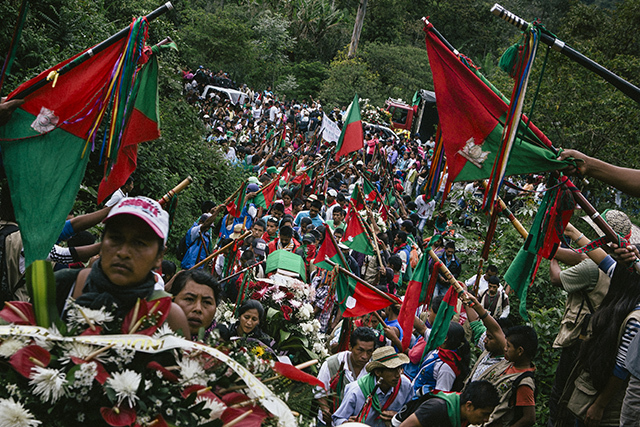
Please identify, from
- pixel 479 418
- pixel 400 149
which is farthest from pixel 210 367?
pixel 400 149

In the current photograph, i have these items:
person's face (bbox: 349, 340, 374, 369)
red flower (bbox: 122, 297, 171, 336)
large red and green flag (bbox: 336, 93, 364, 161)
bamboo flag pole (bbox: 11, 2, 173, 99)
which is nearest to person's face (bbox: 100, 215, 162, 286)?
red flower (bbox: 122, 297, 171, 336)

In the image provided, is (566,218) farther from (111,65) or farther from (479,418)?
(111,65)

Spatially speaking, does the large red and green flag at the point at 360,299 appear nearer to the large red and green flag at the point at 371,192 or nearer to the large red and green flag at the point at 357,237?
the large red and green flag at the point at 357,237

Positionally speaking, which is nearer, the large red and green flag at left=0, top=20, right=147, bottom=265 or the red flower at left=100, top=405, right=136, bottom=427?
the red flower at left=100, top=405, right=136, bottom=427

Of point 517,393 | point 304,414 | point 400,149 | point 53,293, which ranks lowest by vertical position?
point 400,149

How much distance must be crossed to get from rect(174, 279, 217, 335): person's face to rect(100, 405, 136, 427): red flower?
1.74m

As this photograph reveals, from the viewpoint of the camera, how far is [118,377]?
6.52 ft

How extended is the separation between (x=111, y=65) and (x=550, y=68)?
17.3 m

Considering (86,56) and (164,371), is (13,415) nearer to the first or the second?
(164,371)

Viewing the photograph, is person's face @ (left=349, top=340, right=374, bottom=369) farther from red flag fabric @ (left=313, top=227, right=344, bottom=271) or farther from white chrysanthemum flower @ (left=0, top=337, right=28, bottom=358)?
white chrysanthemum flower @ (left=0, top=337, right=28, bottom=358)

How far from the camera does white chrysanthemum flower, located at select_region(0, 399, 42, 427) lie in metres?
1.86

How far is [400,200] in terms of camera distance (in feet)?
53.1

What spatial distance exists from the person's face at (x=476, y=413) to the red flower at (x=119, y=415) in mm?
2873

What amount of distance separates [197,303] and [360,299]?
2.80 metres
